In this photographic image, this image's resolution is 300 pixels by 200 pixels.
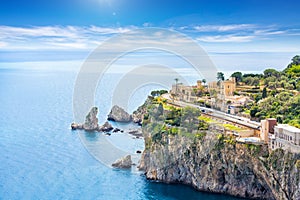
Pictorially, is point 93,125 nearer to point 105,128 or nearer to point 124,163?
point 105,128

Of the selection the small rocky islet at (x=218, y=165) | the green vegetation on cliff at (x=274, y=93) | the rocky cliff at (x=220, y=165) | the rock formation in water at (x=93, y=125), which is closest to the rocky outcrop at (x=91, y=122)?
the rock formation in water at (x=93, y=125)

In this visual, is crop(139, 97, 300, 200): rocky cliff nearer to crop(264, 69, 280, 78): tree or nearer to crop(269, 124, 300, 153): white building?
crop(269, 124, 300, 153): white building

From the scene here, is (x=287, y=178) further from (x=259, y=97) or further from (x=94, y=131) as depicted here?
(x=94, y=131)

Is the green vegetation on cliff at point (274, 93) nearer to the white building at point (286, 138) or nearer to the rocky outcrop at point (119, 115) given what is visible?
the white building at point (286, 138)

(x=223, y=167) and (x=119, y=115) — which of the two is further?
(x=119, y=115)

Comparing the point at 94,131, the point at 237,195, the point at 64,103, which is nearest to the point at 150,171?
the point at 237,195

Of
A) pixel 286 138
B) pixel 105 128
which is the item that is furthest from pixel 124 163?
pixel 105 128
